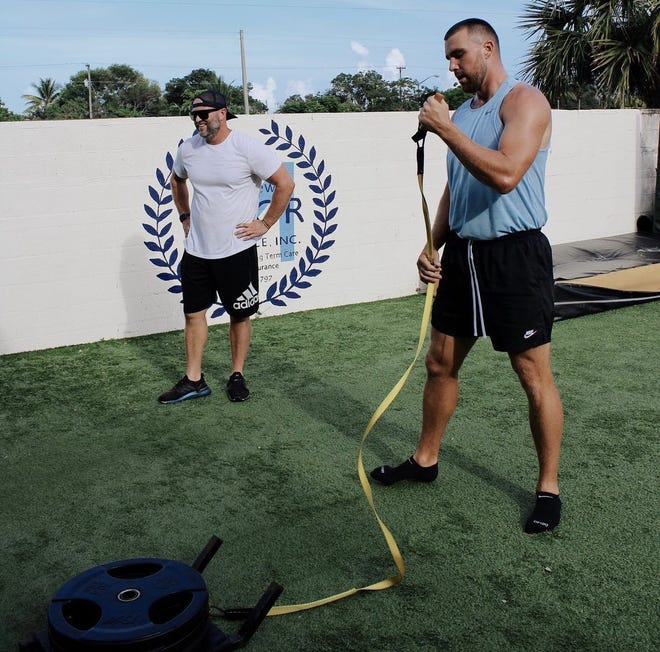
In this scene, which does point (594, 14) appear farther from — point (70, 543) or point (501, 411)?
point (70, 543)

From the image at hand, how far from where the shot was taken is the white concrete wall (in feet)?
20.0

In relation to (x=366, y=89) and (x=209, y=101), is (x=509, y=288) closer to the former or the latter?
(x=209, y=101)

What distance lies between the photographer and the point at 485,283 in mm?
3223

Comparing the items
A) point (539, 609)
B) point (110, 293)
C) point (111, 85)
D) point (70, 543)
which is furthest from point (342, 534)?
point (111, 85)

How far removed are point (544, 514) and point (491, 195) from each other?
1.23 m

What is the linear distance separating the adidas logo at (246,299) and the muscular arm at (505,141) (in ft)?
7.38

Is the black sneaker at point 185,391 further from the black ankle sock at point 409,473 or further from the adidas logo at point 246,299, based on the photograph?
the black ankle sock at point 409,473

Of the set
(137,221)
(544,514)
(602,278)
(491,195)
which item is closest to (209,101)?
(137,221)

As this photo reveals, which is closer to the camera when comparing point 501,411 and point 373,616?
point 373,616

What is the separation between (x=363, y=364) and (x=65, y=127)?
2782 mm

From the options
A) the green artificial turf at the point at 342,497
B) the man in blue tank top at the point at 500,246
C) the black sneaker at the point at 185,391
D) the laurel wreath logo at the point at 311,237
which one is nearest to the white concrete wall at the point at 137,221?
the laurel wreath logo at the point at 311,237

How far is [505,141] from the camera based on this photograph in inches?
114

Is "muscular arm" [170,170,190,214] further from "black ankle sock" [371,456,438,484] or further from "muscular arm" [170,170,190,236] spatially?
"black ankle sock" [371,456,438,484]

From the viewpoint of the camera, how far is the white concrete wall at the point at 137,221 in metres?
6.10
